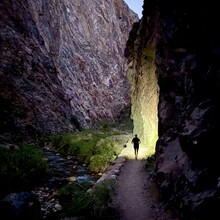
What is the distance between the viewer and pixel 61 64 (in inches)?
1949

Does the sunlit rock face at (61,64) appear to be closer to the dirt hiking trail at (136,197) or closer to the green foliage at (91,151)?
the green foliage at (91,151)

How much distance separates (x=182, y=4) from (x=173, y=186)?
6.01m

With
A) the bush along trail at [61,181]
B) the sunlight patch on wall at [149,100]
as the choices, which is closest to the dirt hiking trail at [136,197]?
the bush along trail at [61,181]

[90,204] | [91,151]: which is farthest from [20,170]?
[91,151]

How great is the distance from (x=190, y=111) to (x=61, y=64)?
41.9 metres

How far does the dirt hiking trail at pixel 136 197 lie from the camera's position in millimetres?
9617

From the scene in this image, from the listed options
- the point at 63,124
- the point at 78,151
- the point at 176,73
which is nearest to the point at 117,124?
the point at 63,124

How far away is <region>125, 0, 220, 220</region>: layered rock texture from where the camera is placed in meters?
7.91

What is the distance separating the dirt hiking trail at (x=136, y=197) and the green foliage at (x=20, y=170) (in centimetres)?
400

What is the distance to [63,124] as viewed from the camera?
1437 inches

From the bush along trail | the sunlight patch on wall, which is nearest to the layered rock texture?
the bush along trail

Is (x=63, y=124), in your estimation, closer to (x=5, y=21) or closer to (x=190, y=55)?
(x=5, y=21)

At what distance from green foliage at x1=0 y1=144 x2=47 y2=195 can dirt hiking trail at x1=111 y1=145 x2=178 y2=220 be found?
4003 millimetres

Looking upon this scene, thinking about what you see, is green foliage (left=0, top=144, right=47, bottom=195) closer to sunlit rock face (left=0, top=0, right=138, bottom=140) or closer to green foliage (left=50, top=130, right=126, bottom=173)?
green foliage (left=50, top=130, right=126, bottom=173)
